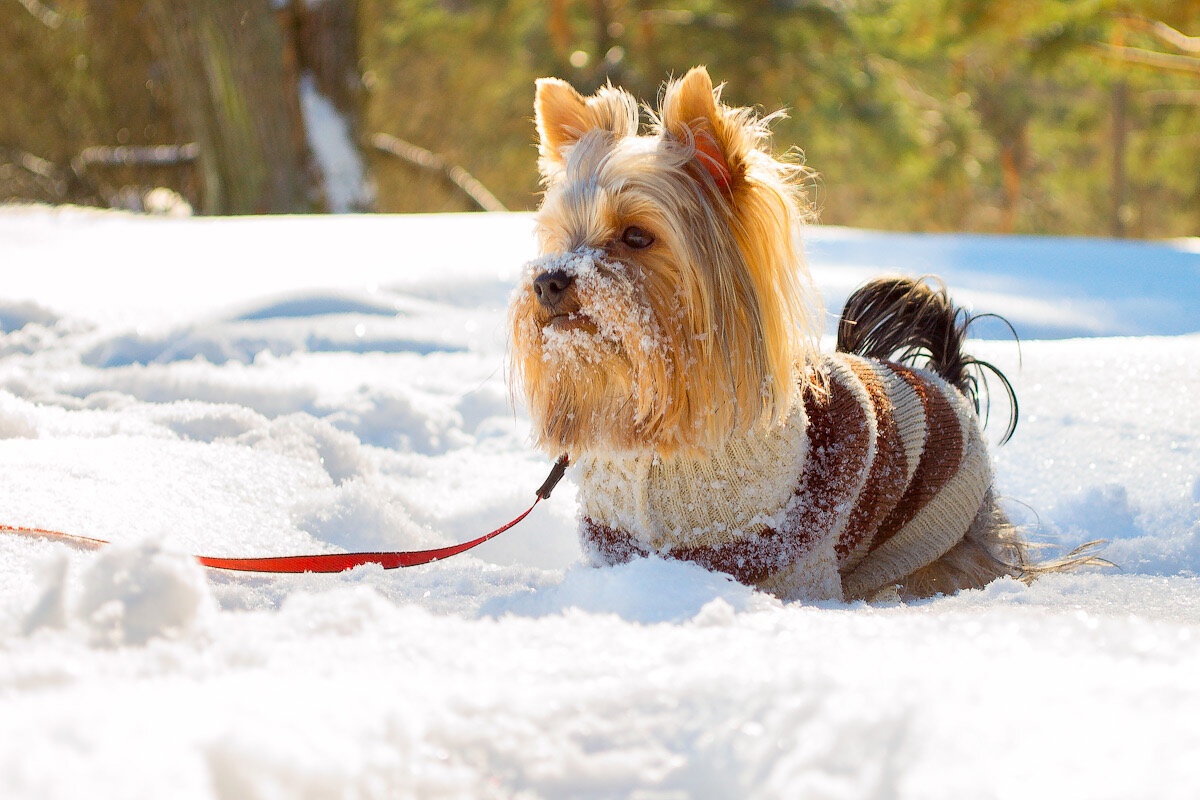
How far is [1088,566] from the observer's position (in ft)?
8.55

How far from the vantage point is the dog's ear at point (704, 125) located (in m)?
2.25

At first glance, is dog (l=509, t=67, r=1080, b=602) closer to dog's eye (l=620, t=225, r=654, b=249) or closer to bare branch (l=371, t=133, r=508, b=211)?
dog's eye (l=620, t=225, r=654, b=249)

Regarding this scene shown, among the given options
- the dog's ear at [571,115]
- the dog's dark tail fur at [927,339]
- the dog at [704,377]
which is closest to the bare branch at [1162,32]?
the dog's dark tail fur at [927,339]

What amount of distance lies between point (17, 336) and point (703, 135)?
9.30 ft

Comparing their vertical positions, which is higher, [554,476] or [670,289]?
[670,289]

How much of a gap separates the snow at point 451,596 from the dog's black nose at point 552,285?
0.41 metres

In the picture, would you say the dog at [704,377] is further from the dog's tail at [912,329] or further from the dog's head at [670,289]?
the dog's tail at [912,329]

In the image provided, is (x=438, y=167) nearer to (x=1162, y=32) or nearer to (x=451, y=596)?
(x=1162, y=32)

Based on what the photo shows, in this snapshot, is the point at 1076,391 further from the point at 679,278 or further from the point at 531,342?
the point at 531,342

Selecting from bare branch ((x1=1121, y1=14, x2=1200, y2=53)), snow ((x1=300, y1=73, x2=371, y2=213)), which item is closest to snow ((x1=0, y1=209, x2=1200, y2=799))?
snow ((x1=300, y1=73, x2=371, y2=213))

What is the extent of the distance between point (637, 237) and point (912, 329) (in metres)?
1.21

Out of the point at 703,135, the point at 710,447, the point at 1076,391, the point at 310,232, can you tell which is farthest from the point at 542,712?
the point at 310,232

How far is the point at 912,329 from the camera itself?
3053mm

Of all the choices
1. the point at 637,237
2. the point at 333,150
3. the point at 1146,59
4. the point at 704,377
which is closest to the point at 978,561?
the point at 704,377
